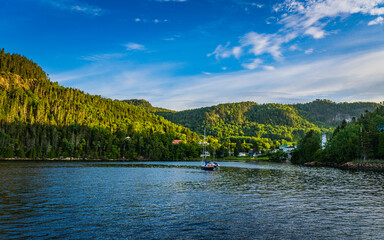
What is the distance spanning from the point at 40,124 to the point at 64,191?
17602 cm

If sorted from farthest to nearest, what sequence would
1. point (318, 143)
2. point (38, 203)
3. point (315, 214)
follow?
point (318, 143)
point (38, 203)
point (315, 214)

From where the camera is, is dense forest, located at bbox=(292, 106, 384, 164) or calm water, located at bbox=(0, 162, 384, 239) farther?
dense forest, located at bbox=(292, 106, 384, 164)

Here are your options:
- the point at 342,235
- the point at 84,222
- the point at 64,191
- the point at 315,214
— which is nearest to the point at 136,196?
the point at 64,191

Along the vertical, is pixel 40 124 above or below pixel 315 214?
above

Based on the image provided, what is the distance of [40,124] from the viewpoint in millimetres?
194875

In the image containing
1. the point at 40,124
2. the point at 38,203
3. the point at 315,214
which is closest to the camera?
the point at 315,214

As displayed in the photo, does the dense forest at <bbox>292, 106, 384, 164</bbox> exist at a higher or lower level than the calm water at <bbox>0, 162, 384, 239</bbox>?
higher

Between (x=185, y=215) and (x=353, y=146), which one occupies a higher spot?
(x=353, y=146)

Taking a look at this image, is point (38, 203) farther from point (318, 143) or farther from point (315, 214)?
point (318, 143)

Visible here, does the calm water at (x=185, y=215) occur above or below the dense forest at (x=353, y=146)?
below

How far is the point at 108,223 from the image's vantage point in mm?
24969

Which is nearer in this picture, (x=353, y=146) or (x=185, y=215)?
(x=185, y=215)

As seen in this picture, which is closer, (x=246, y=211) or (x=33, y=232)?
(x=33, y=232)

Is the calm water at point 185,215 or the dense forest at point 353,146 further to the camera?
the dense forest at point 353,146
